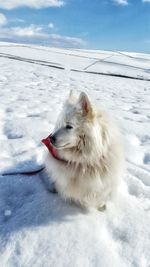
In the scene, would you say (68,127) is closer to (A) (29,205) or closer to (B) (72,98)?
(B) (72,98)

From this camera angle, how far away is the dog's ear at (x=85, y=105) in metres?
2.52

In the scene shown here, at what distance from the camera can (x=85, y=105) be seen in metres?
2.55

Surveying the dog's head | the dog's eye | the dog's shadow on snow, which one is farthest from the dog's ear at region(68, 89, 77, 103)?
the dog's shadow on snow

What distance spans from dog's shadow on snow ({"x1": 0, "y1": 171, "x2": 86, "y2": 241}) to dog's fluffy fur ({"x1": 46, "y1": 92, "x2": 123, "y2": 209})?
0.43 feet

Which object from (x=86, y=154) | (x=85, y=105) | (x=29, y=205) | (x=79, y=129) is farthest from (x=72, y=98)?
(x=29, y=205)

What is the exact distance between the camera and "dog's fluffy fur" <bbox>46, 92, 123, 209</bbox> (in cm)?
252

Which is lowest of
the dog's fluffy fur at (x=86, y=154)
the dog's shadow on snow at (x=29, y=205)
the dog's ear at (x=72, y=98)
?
the dog's shadow on snow at (x=29, y=205)

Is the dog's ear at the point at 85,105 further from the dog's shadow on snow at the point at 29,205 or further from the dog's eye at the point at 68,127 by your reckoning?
the dog's shadow on snow at the point at 29,205

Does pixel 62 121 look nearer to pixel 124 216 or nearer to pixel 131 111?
pixel 124 216

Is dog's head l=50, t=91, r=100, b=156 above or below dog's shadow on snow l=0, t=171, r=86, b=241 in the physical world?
above

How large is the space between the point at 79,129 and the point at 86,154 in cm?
23

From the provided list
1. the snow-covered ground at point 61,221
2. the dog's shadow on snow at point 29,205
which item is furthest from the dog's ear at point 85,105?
the dog's shadow on snow at point 29,205

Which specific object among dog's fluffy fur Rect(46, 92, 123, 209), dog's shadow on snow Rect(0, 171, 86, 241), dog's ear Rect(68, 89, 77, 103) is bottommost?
dog's shadow on snow Rect(0, 171, 86, 241)

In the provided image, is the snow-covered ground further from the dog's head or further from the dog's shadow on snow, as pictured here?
the dog's head
